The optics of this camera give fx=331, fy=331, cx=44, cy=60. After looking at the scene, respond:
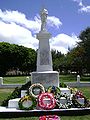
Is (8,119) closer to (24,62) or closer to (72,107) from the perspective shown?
Result: (72,107)

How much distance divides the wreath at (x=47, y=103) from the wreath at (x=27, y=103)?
12.6 inches

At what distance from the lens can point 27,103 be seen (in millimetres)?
15031

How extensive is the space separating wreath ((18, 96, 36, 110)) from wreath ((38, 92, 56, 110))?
32 centimetres

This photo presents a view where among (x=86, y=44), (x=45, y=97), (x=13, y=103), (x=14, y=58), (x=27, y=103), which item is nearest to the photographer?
(x=27, y=103)

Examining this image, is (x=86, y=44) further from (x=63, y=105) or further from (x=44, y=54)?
(x=63, y=105)

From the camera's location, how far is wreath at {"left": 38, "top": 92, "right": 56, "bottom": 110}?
48.8ft

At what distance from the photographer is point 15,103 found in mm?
15852

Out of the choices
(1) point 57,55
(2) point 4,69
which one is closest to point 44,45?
(2) point 4,69

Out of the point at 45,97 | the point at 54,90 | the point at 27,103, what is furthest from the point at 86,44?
the point at 27,103

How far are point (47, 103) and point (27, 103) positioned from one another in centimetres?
91

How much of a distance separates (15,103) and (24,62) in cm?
7040

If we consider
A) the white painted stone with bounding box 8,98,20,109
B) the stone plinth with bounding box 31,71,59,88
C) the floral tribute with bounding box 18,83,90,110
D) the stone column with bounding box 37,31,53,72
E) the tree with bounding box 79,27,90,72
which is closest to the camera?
the floral tribute with bounding box 18,83,90,110

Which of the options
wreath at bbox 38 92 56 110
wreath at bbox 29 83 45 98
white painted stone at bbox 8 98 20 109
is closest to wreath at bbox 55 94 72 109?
wreath at bbox 38 92 56 110

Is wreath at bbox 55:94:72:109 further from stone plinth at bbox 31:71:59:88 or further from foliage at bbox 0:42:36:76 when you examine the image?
foliage at bbox 0:42:36:76
